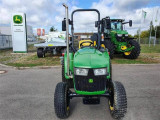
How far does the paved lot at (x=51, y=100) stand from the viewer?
10.1 ft

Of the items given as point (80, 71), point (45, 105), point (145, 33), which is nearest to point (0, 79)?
point (45, 105)

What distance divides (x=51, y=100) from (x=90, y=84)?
1.54m

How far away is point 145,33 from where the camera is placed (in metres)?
60.6

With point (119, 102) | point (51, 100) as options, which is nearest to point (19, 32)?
point (51, 100)

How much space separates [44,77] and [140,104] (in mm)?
3671

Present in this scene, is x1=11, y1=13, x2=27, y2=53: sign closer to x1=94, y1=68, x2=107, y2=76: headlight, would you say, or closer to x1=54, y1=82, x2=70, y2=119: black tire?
x1=54, y1=82, x2=70, y2=119: black tire

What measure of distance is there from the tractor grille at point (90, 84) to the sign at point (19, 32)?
41.6 ft

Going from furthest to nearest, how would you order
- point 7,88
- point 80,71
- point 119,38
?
point 119,38 → point 7,88 → point 80,71

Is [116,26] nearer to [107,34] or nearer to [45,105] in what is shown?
[107,34]

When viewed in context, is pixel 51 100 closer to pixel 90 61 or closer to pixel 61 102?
pixel 61 102

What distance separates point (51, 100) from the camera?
12.4 feet

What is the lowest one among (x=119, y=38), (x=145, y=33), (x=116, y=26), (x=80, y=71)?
(x=80, y=71)

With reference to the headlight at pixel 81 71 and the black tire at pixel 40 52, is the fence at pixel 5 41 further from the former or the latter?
the headlight at pixel 81 71

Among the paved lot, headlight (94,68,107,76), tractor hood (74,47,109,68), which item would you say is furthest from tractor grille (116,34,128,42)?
headlight (94,68,107,76)
